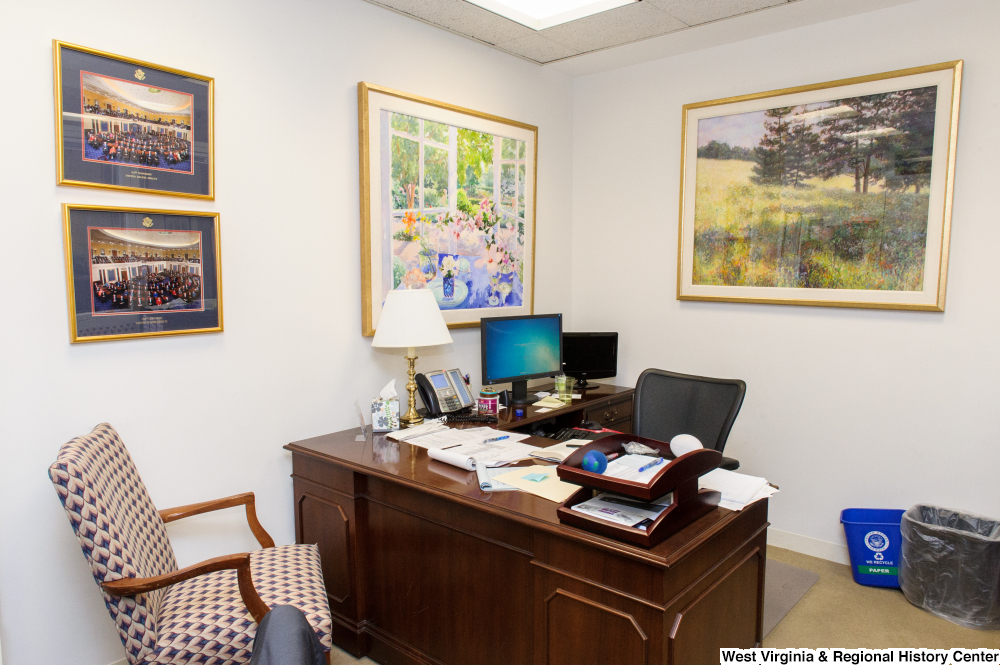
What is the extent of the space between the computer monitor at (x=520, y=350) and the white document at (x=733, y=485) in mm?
1276

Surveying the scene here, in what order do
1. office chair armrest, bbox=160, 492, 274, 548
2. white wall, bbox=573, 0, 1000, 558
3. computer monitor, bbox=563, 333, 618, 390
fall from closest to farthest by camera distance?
office chair armrest, bbox=160, 492, 274, 548 < white wall, bbox=573, 0, 1000, 558 < computer monitor, bbox=563, 333, 618, 390

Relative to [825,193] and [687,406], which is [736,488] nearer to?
[687,406]

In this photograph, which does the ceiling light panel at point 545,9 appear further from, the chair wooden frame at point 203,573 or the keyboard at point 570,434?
the chair wooden frame at point 203,573

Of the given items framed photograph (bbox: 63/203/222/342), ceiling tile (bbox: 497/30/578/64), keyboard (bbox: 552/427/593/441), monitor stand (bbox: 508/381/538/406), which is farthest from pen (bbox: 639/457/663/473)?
ceiling tile (bbox: 497/30/578/64)

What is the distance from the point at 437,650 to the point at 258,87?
221cm

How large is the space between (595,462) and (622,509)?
0.15 metres

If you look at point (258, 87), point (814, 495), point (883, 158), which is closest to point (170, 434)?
point (258, 87)

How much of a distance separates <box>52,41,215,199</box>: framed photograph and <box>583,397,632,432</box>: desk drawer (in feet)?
6.94

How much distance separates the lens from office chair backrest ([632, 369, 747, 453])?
2617 mm

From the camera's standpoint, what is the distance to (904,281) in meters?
2.96

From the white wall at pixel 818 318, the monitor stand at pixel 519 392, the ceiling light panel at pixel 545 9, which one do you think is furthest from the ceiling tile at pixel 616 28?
the monitor stand at pixel 519 392

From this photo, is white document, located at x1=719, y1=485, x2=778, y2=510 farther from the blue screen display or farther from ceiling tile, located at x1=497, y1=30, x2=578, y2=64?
ceiling tile, located at x1=497, y1=30, x2=578, y2=64

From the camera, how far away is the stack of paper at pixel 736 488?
1908mm

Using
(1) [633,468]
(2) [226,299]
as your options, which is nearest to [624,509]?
(1) [633,468]
